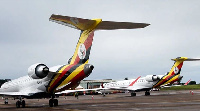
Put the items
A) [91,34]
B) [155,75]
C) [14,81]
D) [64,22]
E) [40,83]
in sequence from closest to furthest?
[64,22] < [91,34] < [40,83] < [14,81] < [155,75]

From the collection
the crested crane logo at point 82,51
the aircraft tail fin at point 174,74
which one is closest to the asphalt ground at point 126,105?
the crested crane logo at point 82,51

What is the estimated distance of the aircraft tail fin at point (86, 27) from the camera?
2203 cm

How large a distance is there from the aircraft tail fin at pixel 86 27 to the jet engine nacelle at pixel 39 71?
2399 millimetres

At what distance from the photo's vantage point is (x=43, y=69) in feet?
76.2

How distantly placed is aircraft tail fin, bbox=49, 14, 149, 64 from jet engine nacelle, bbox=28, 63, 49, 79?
2399mm

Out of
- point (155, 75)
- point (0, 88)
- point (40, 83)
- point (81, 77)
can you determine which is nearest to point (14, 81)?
point (0, 88)

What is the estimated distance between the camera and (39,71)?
23188 mm

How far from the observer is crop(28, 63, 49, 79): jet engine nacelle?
23.2 meters

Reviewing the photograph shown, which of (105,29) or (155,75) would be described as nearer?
(105,29)

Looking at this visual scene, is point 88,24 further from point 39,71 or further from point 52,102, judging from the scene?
point 52,102

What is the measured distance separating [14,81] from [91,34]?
39.0 feet

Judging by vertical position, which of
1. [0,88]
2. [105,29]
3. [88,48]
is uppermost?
[105,29]

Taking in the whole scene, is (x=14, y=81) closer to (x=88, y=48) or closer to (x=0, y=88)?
(x=0, y=88)

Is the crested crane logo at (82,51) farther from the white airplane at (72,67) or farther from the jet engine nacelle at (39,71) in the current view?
the jet engine nacelle at (39,71)
